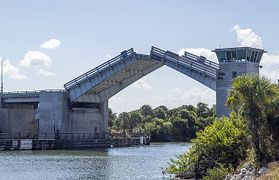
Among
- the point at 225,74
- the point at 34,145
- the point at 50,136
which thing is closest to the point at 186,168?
the point at 225,74

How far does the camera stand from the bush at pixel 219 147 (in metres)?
30.2

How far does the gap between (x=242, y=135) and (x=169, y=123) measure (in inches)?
3178

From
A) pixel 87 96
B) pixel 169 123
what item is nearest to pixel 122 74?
pixel 87 96

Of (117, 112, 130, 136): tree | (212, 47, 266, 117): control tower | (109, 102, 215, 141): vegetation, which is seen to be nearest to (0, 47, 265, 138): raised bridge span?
(212, 47, 266, 117): control tower

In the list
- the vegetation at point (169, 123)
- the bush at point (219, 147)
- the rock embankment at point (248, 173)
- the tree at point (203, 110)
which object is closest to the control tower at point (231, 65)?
the bush at point (219, 147)

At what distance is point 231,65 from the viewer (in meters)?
57.8

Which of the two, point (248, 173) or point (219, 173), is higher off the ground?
point (248, 173)

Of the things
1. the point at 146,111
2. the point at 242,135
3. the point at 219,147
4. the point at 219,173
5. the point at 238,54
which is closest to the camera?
the point at 219,173

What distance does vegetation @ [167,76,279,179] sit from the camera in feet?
87.8

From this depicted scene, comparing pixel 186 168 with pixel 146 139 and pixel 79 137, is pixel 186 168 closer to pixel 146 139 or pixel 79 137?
pixel 79 137

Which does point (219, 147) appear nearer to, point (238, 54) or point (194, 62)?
point (238, 54)

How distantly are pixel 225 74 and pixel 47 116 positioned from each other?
2828cm

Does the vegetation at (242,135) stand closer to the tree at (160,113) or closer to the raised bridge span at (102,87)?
the raised bridge span at (102,87)

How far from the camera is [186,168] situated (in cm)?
3253
